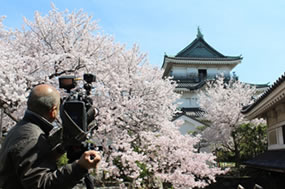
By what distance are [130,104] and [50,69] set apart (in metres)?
2.55

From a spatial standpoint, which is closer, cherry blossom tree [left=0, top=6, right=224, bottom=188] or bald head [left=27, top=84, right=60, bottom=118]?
bald head [left=27, top=84, right=60, bottom=118]

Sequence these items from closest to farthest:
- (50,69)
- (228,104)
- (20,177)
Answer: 1. (20,177)
2. (50,69)
3. (228,104)

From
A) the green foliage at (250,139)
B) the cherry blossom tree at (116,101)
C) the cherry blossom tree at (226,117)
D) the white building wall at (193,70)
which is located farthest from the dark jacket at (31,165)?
the white building wall at (193,70)

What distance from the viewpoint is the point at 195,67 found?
30.5 metres

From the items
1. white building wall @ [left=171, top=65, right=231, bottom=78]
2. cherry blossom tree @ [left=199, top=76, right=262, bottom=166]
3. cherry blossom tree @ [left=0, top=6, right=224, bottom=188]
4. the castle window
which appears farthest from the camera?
the castle window

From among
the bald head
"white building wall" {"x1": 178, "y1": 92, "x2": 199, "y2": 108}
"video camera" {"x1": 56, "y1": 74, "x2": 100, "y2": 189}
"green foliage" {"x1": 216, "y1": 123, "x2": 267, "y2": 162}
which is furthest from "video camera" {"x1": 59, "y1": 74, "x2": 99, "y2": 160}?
"white building wall" {"x1": 178, "y1": 92, "x2": 199, "y2": 108}

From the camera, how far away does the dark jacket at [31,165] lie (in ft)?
5.03

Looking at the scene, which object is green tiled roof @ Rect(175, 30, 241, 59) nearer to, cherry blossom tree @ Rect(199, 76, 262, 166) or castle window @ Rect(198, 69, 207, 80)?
castle window @ Rect(198, 69, 207, 80)

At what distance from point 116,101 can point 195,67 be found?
23.8 m

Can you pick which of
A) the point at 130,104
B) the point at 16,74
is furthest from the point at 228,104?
the point at 16,74

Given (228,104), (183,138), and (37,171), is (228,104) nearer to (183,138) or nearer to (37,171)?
(183,138)

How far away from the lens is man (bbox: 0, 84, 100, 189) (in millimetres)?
1543

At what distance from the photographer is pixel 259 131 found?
17297 millimetres

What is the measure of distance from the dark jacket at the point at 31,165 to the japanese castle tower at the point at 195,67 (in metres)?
27.2
